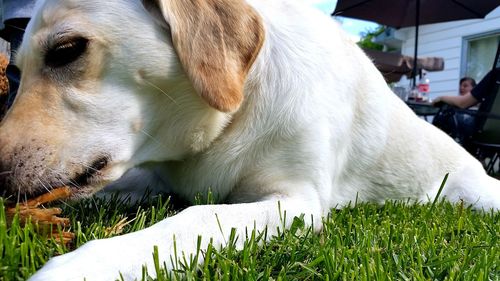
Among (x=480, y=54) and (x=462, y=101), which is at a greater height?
(x=480, y=54)

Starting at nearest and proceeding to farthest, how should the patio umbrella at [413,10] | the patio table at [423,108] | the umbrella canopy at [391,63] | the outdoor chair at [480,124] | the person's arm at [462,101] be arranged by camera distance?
the outdoor chair at [480,124], the person's arm at [462,101], the patio table at [423,108], the patio umbrella at [413,10], the umbrella canopy at [391,63]

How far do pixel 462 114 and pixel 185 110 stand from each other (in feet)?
16.7

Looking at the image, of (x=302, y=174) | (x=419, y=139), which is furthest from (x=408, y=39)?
(x=302, y=174)

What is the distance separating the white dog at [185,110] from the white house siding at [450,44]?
10080mm

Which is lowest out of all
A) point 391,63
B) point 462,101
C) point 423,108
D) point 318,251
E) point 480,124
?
point 318,251

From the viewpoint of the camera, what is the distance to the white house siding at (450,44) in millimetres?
10929

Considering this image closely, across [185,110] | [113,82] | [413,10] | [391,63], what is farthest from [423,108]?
[113,82]

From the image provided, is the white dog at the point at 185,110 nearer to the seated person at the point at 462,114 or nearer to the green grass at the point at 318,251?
the green grass at the point at 318,251

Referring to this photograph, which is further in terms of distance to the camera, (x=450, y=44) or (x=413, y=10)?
(x=450, y=44)

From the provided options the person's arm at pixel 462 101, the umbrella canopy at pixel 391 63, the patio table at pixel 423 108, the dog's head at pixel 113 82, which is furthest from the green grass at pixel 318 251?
the umbrella canopy at pixel 391 63

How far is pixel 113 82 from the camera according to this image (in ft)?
5.18

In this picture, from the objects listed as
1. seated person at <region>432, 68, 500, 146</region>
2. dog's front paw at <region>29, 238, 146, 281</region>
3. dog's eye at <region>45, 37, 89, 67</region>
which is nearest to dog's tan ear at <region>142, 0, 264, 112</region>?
dog's eye at <region>45, 37, 89, 67</region>

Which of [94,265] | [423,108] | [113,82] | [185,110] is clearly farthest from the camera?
[423,108]

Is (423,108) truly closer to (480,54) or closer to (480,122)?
(480,122)
